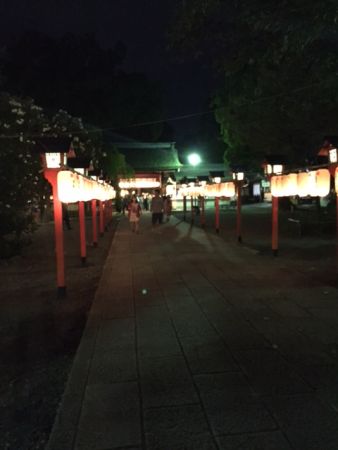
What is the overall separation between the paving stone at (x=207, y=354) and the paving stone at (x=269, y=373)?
158 mm

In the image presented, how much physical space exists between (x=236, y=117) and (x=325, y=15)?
784 inches

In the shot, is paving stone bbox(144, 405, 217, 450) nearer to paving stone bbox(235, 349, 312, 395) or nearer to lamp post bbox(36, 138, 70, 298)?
paving stone bbox(235, 349, 312, 395)

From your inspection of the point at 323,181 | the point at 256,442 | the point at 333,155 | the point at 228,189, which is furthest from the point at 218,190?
the point at 256,442

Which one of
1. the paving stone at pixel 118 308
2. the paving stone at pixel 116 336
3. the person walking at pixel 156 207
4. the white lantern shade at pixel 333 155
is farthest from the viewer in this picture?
the person walking at pixel 156 207

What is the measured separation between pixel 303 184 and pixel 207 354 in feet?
24.8

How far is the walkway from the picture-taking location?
361cm

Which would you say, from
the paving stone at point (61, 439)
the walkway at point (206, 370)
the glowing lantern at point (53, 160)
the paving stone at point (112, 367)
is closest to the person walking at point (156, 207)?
the walkway at point (206, 370)

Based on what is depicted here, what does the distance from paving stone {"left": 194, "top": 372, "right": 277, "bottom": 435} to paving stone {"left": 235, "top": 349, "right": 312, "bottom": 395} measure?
15 centimetres

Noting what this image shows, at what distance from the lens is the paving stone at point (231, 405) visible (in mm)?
3682

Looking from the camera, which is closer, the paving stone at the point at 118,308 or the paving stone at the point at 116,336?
the paving stone at the point at 116,336

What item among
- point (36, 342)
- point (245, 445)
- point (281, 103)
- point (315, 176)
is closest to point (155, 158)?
point (281, 103)

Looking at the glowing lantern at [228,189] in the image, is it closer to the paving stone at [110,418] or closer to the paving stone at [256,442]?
the paving stone at [110,418]

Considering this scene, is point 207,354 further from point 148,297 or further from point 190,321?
point 148,297

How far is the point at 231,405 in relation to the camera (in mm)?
4035
